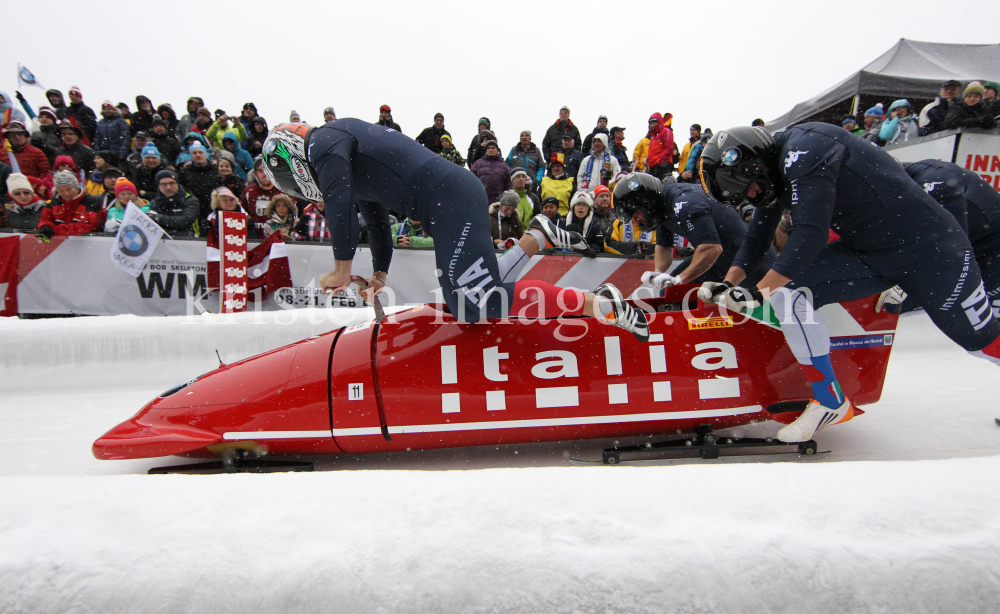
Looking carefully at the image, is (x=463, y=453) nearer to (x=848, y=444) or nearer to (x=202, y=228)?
(x=848, y=444)

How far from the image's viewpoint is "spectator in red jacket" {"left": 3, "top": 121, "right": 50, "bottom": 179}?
6.43 metres

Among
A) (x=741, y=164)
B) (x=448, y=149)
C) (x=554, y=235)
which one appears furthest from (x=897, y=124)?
(x=554, y=235)

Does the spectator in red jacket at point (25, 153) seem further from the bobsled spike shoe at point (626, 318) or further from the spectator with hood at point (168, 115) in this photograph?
the bobsled spike shoe at point (626, 318)

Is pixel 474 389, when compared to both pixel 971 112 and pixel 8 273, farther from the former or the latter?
pixel 971 112

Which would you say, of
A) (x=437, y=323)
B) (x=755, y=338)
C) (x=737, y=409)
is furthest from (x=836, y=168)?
(x=437, y=323)

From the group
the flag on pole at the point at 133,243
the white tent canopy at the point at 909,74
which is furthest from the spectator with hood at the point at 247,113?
the white tent canopy at the point at 909,74

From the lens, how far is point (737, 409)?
2.25 m

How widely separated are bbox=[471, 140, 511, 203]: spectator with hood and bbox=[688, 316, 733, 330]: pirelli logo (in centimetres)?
512

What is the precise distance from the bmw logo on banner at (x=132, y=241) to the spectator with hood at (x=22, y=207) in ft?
3.79

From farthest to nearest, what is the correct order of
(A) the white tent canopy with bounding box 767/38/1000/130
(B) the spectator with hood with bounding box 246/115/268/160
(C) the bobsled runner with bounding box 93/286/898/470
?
(A) the white tent canopy with bounding box 767/38/1000/130 < (B) the spectator with hood with bounding box 246/115/268/160 < (C) the bobsled runner with bounding box 93/286/898/470

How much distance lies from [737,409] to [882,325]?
84cm

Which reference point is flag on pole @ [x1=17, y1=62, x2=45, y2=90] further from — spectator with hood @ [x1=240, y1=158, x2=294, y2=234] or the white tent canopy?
the white tent canopy

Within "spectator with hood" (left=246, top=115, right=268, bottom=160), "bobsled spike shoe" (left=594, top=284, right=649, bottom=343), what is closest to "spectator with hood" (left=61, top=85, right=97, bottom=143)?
"spectator with hood" (left=246, top=115, right=268, bottom=160)

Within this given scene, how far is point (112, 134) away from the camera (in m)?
7.64
